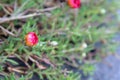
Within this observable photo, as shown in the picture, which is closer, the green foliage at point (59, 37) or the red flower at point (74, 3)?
the green foliage at point (59, 37)

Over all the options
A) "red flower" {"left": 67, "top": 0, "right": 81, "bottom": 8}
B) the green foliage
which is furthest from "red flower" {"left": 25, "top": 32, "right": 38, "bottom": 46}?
"red flower" {"left": 67, "top": 0, "right": 81, "bottom": 8}

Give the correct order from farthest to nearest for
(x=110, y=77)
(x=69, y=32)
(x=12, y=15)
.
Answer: (x=110, y=77), (x=69, y=32), (x=12, y=15)

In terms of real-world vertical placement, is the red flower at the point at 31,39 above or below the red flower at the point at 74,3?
→ below

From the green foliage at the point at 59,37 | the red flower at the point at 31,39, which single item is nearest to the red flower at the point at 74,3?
the green foliage at the point at 59,37

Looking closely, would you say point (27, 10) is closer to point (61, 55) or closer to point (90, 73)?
point (61, 55)

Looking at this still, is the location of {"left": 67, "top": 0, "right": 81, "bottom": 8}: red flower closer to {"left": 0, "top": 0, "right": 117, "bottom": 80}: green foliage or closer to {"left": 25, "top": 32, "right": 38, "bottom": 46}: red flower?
{"left": 0, "top": 0, "right": 117, "bottom": 80}: green foliage

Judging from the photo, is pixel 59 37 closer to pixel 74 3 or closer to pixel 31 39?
pixel 74 3

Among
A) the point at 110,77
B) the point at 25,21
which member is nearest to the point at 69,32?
the point at 25,21

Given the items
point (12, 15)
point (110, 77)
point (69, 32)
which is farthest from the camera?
point (110, 77)

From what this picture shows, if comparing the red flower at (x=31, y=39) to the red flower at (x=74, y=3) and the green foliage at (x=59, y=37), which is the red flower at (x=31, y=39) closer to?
the green foliage at (x=59, y=37)

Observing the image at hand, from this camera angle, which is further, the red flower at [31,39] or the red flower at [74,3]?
the red flower at [74,3]
